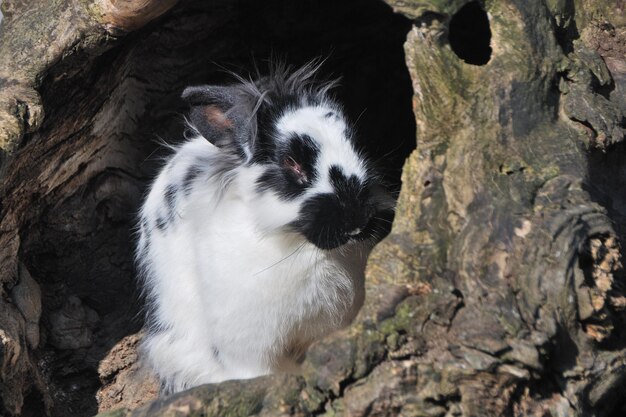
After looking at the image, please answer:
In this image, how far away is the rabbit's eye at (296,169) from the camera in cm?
429

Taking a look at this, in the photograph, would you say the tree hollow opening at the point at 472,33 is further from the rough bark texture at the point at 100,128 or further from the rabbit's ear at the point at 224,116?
the rabbit's ear at the point at 224,116

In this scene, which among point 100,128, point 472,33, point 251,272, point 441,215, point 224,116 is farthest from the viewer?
point 100,128

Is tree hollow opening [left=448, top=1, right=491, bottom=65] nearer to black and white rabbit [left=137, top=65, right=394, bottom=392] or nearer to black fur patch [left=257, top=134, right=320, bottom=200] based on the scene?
black and white rabbit [left=137, top=65, right=394, bottom=392]

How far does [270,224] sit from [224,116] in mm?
661

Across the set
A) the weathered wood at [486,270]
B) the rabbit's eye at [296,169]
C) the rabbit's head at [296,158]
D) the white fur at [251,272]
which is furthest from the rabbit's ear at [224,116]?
the weathered wood at [486,270]

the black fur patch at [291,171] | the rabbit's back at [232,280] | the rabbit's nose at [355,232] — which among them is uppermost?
the black fur patch at [291,171]

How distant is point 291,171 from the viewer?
14.2 ft

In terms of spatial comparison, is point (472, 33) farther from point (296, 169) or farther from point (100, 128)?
point (100, 128)

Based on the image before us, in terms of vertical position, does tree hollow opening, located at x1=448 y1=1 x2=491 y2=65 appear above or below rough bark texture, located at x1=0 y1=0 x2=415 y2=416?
above

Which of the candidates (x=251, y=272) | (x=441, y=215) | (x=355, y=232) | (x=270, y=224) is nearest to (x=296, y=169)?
(x=270, y=224)

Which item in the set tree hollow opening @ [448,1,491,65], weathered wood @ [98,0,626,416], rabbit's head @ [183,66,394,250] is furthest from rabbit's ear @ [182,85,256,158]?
tree hollow opening @ [448,1,491,65]

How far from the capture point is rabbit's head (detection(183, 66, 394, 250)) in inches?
164

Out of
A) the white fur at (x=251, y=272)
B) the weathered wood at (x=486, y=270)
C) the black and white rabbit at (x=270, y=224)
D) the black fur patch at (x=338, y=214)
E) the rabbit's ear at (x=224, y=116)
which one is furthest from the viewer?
the rabbit's ear at (x=224, y=116)

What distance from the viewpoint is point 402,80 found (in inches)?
252
